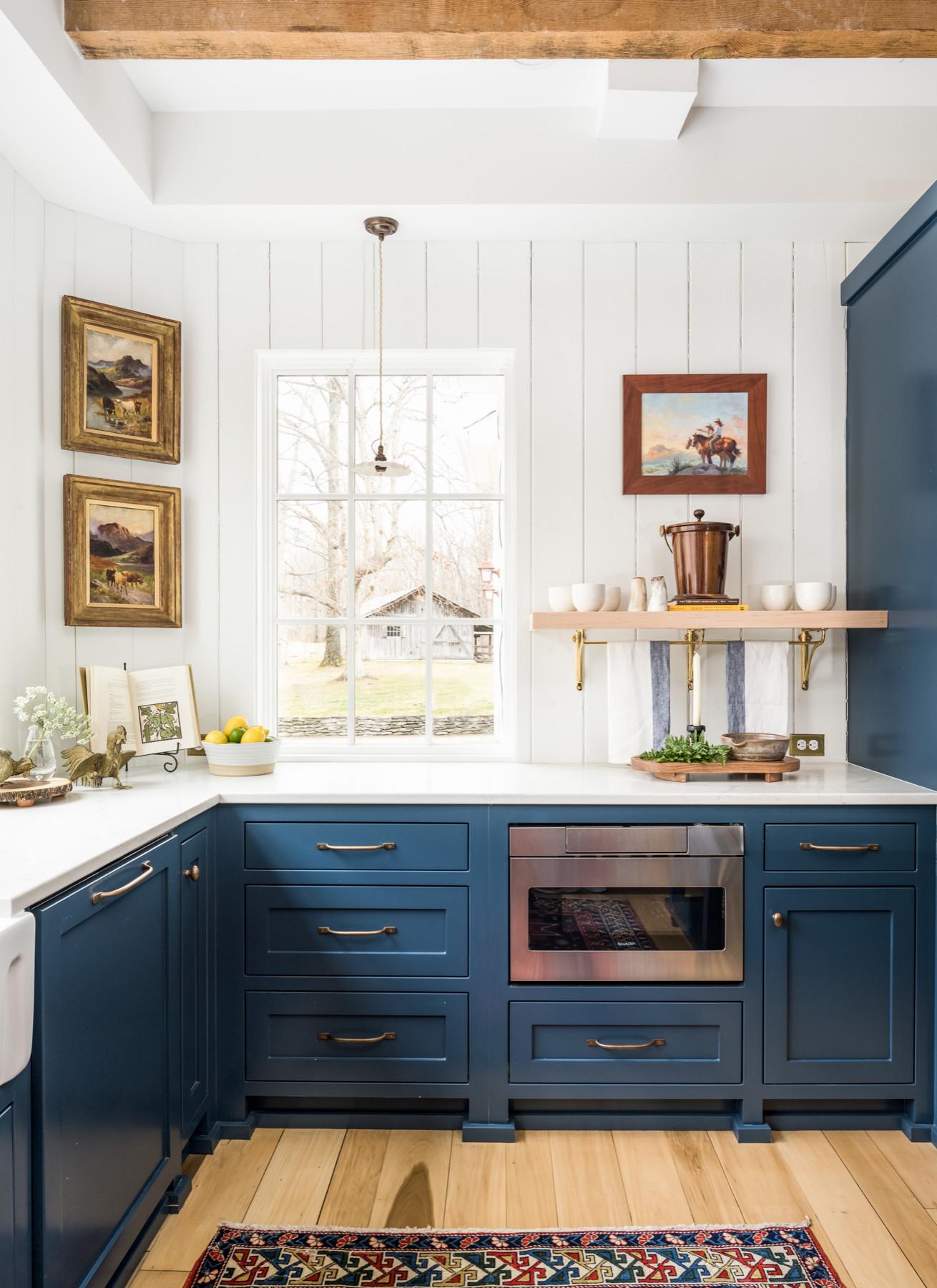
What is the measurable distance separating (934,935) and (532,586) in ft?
5.00

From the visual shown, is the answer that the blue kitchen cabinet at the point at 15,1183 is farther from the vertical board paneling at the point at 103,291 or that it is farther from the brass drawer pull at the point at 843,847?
the brass drawer pull at the point at 843,847

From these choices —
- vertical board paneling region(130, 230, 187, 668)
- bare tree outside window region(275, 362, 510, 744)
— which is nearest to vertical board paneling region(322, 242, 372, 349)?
bare tree outside window region(275, 362, 510, 744)

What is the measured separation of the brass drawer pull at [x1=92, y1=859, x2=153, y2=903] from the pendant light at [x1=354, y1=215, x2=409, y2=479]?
135 cm

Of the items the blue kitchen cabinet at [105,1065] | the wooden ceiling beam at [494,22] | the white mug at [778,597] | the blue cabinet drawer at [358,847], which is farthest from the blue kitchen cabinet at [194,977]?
the wooden ceiling beam at [494,22]

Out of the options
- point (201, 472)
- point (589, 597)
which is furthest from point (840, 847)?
point (201, 472)

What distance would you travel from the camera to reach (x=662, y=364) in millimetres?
2842

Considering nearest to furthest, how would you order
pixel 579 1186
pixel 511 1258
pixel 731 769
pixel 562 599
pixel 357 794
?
pixel 511 1258 < pixel 579 1186 < pixel 357 794 < pixel 731 769 < pixel 562 599

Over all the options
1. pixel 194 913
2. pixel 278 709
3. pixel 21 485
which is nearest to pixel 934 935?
pixel 194 913

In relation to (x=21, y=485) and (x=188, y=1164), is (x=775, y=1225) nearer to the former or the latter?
(x=188, y=1164)

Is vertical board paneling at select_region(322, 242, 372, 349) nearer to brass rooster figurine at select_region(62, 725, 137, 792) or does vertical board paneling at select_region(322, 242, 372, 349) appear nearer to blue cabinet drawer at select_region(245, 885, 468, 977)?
brass rooster figurine at select_region(62, 725, 137, 792)

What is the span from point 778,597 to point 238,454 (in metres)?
1.83

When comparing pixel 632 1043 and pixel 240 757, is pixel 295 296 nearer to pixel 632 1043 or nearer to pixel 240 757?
pixel 240 757

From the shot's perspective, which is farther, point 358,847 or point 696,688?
point 696,688

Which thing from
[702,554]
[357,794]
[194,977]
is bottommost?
[194,977]
